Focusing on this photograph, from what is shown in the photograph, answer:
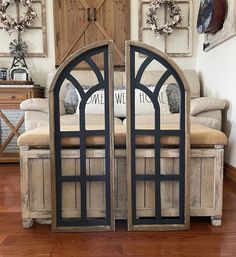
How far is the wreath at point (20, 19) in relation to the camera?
356cm

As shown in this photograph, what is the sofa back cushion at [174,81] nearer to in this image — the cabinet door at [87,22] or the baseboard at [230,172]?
the cabinet door at [87,22]

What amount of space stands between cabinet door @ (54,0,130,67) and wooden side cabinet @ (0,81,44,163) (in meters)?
0.72

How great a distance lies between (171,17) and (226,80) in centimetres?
131

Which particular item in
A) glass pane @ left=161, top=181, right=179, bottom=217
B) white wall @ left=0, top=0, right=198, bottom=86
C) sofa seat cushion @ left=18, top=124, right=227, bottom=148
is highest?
white wall @ left=0, top=0, right=198, bottom=86

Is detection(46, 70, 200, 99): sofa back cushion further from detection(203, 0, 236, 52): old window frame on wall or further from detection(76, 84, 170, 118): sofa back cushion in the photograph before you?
detection(203, 0, 236, 52): old window frame on wall

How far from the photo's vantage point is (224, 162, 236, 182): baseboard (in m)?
2.61

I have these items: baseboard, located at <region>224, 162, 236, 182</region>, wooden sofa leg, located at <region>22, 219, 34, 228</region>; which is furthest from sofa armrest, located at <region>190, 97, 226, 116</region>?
wooden sofa leg, located at <region>22, 219, 34, 228</region>

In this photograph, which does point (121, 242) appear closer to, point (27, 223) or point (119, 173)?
point (119, 173)

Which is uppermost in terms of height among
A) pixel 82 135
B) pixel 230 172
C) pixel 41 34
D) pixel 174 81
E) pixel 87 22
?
pixel 87 22

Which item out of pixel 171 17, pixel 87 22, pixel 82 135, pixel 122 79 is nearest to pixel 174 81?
pixel 122 79

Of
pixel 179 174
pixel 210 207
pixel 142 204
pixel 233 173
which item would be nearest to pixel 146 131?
pixel 179 174

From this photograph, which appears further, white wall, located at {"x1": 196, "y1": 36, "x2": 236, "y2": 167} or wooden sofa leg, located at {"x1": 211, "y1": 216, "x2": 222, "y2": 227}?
white wall, located at {"x1": 196, "y1": 36, "x2": 236, "y2": 167}

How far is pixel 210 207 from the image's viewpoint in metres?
1.59

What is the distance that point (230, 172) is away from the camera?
268cm
